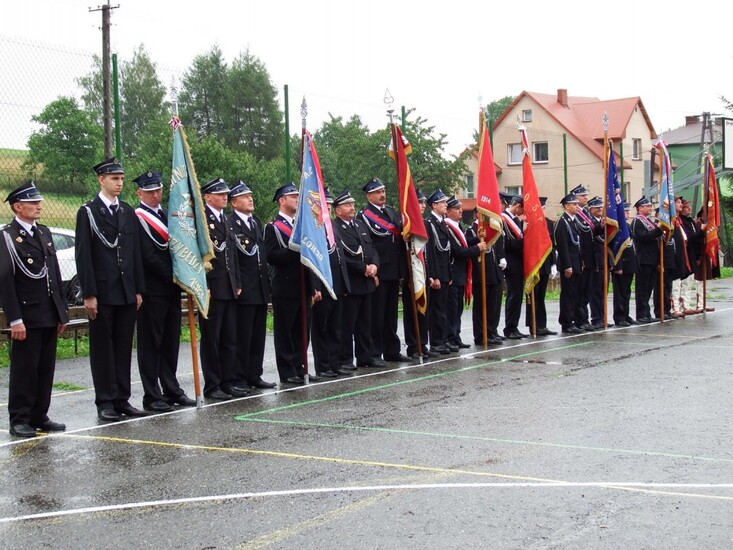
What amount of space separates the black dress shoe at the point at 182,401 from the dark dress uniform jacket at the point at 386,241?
11.0 feet

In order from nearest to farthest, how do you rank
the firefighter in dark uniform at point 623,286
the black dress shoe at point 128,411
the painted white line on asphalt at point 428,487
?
the painted white line on asphalt at point 428,487, the black dress shoe at point 128,411, the firefighter in dark uniform at point 623,286

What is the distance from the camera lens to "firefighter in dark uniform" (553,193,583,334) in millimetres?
14547

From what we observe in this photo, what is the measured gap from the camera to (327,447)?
7.13 metres

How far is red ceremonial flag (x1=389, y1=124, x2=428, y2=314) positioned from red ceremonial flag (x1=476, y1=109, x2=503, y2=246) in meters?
1.49

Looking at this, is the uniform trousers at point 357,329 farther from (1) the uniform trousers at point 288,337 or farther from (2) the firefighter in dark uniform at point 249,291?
(2) the firefighter in dark uniform at point 249,291

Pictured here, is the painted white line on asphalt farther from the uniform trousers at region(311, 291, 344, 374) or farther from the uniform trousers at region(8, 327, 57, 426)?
the uniform trousers at region(311, 291, 344, 374)

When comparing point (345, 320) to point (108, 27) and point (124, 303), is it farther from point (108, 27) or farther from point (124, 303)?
point (108, 27)

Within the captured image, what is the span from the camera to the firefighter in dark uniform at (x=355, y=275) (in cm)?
1119

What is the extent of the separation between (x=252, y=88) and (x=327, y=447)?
5607cm

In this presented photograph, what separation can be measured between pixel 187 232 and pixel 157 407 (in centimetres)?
155

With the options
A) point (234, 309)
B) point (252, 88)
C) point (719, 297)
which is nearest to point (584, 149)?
point (252, 88)

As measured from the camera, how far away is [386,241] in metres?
11.9

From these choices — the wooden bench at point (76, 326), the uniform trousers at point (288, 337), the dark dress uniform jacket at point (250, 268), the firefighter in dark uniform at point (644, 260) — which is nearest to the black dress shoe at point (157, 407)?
the dark dress uniform jacket at point (250, 268)

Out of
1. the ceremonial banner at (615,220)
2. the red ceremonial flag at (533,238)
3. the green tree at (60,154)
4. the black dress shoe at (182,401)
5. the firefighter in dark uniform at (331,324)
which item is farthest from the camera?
the ceremonial banner at (615,220)
